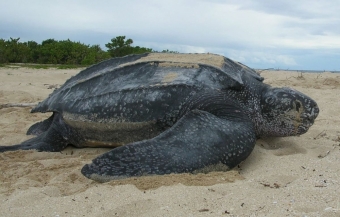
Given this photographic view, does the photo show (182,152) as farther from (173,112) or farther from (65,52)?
(65,52)

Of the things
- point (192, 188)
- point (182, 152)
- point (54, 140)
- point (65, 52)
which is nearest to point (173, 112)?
point (182, 152)

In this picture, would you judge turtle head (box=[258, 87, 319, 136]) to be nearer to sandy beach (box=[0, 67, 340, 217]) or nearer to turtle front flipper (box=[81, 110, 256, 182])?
sandy beach (box=[0, 67, 340, 217])

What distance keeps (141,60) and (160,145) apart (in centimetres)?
96

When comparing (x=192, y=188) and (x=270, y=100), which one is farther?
(x=270, y=100)

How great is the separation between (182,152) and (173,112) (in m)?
0.46

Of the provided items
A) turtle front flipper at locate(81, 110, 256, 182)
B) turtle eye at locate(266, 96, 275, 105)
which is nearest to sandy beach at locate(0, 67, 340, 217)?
turtle front flipper at locate(81, 110, 256, 182)

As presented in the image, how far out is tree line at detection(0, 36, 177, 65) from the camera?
13.0 meters

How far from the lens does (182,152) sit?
2.00 meters

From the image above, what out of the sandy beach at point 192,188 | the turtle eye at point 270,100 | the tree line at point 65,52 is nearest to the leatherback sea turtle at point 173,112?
the turtle eye at point 270,100

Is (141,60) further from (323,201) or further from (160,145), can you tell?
(323,201)

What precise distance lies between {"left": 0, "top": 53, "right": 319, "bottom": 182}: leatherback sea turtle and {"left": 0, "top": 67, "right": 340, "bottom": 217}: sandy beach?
122 millimetres

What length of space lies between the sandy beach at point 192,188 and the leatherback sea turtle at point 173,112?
0.40 ft

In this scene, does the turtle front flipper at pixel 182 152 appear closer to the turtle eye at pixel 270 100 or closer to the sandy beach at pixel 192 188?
the sandy beach at pixel 192 188

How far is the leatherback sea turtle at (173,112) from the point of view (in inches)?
80.2
